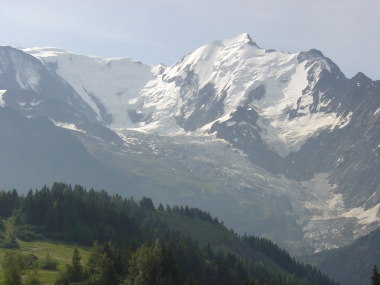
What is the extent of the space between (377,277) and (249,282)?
33.6 meters

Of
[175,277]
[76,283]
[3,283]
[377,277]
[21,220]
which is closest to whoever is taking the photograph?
[377,277]

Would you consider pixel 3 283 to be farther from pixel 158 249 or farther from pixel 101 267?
pixel 158 249

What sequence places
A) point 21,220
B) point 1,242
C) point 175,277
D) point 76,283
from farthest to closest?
point 21,220, point 1,242, point 175,277, point 76,283

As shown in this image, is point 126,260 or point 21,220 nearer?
point 126,260

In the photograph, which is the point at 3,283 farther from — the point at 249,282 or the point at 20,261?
the point at 249,282

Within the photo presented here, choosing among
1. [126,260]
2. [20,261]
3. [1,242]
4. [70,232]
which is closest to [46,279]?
[20,261]

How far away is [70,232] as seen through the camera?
7835 inches

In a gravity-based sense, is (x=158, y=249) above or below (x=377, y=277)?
above

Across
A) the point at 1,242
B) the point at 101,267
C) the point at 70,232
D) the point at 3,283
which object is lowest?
the point at 3,283

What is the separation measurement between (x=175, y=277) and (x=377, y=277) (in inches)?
2144

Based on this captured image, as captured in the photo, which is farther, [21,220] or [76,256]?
[21,220]

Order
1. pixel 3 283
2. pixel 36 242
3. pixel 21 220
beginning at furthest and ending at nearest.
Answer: pixel 21 220, pixel 36 242, pixel 3 283

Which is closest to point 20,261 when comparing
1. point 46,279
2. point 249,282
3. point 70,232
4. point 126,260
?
point 46,279

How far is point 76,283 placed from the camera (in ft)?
449
